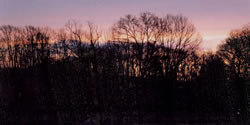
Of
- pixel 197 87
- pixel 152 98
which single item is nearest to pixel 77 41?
pixel 152 98

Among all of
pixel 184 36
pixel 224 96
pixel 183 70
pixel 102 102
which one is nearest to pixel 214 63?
pixel 183 70

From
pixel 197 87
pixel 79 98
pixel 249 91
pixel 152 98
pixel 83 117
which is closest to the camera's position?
pixel 83 117

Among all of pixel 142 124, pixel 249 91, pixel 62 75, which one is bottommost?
pixel 142 124

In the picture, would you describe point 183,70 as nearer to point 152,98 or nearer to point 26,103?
point 152,98

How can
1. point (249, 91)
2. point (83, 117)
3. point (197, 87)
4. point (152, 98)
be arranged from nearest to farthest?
1. point (83, 117)
2. point (249, 91)
3. point (152, 98)
4. point (197, 87)

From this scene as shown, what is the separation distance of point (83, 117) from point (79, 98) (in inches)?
254

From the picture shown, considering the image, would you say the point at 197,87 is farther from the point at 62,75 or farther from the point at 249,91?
the point at 62,75

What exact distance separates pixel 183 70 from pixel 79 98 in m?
20.2

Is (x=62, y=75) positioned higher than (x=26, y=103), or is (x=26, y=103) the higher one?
(x=62, y=75)

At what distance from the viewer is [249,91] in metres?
33.1

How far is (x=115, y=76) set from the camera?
135ft

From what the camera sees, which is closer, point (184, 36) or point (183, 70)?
point (184, 36)

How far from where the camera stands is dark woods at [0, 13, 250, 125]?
34.3 m

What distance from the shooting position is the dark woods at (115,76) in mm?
34281
